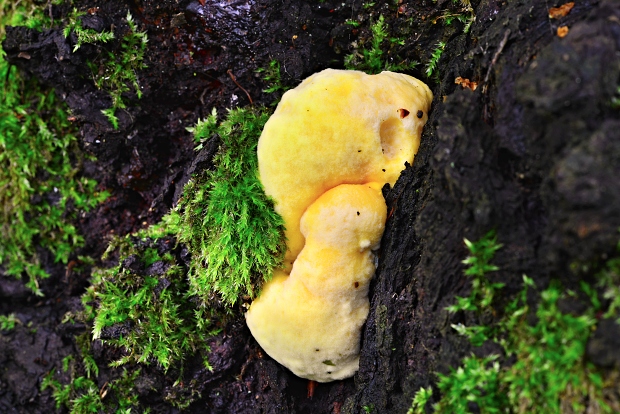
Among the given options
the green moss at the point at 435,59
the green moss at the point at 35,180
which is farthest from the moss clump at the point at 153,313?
the green moss at the point at 435,59

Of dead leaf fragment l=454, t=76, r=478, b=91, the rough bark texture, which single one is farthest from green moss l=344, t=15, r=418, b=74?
dead leaf fragment l=454, t=76, r=478, b=91

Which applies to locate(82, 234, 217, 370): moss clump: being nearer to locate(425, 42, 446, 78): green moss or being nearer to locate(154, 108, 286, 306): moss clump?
locate(154, 108, 286, 306): moss clump

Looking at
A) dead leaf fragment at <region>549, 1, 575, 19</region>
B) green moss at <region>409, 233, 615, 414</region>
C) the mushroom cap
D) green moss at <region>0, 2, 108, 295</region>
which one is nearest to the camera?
green moss at <region>409, 233, 615, 414</region>

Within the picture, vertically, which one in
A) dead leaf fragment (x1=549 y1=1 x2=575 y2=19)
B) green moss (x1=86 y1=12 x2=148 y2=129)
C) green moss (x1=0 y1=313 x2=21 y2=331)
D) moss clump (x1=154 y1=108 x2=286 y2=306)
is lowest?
green moss (x1=0 y1=313 x2=21 y2=331)

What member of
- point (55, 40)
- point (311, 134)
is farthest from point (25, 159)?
point (311, 134)

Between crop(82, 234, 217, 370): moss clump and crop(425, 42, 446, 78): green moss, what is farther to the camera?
crop(82, 234, 217, 370): moss clump

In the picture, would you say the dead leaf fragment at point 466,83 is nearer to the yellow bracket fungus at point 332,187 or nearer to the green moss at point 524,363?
the yellow bracket fungus at point 332,187
